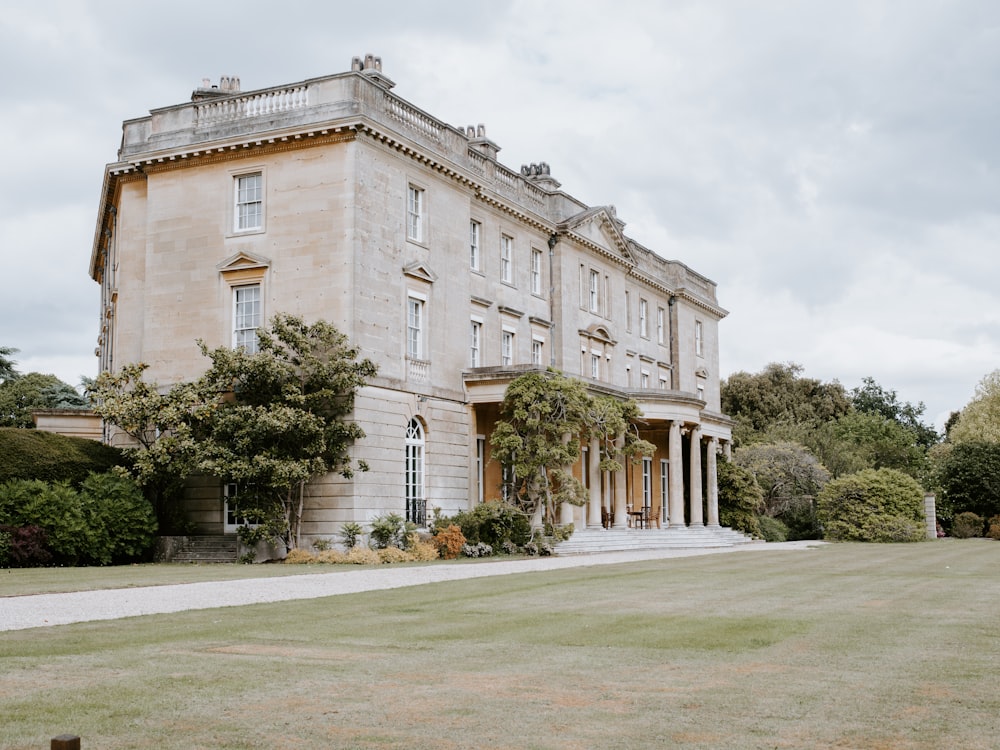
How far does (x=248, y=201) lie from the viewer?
1195 inches

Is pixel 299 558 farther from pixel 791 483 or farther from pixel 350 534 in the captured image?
pixel 791 483

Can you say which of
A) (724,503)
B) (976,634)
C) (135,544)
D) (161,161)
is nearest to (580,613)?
(976,634)

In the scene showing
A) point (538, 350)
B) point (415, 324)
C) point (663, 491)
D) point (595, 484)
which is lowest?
point (663, 491)

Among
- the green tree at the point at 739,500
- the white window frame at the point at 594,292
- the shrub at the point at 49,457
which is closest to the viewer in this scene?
the shrub at the point at 49,457

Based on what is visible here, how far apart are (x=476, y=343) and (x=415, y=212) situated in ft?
17.2

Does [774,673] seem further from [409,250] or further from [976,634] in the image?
[409,250]

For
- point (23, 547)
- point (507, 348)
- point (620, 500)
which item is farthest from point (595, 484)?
point (23, 547)

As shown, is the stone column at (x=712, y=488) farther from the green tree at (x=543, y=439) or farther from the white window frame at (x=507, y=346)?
the green tree at (x=543, y=439)

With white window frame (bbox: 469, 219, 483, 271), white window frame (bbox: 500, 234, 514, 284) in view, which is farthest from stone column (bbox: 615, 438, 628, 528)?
white window frame (bbox: 469, 219, 483, 271)

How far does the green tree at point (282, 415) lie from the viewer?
2600 cm

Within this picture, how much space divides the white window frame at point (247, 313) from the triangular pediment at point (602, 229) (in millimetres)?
13939

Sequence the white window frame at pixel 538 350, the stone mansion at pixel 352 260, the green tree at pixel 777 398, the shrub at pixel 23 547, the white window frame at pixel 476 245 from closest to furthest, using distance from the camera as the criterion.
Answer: the shrub at pixel 23 547 → the stone mansion at pixel 352 260 → the white window frame at pixel 476 245 → the white window frame at pixel 538 350 → the green tree at pixel 777 398

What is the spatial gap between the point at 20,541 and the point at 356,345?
909cm

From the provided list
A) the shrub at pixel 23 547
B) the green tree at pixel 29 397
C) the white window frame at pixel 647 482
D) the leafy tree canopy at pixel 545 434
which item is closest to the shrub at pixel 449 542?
the leafy tree canopy at pixel 545 434
